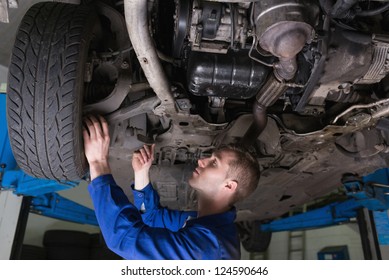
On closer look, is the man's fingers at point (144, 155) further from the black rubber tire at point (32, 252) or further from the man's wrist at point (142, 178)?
the black rubber tire at point (32, 252)

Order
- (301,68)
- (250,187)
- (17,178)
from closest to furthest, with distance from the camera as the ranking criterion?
(301,68) → (250,187) → (17,178)

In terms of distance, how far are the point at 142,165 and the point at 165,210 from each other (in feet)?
0.95

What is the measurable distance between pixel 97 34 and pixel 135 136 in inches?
22.2

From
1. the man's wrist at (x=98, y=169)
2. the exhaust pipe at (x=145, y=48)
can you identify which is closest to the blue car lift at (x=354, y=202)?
the exhaust pipe at (x=145, y=48)

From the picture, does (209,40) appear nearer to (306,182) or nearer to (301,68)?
(301,68)

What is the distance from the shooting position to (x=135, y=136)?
1.81 m

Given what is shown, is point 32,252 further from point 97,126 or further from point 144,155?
point 97,126

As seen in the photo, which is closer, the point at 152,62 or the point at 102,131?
the point at 152,62

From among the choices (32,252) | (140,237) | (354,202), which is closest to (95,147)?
(140,237)

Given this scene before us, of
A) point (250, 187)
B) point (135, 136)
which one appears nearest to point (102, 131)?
point (135, 136)

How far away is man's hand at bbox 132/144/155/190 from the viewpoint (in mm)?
1699

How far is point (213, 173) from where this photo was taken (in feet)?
5.01

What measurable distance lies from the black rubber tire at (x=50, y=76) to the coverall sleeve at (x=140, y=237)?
29 centimetres

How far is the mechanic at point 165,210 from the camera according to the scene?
120cm
